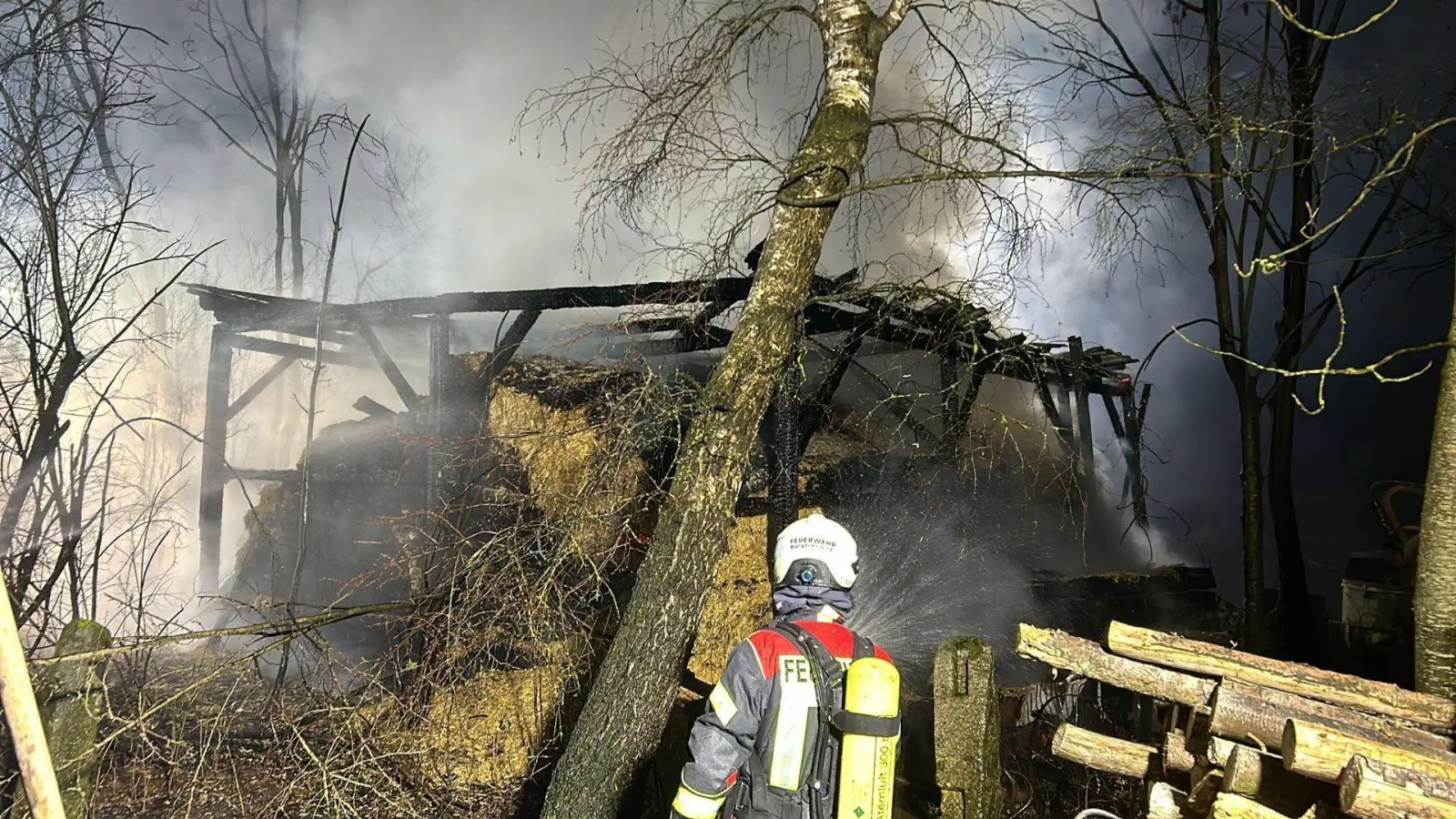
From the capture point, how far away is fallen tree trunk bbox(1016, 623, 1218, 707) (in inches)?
137

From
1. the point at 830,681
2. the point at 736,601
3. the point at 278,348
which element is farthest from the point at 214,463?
the point at 830,681

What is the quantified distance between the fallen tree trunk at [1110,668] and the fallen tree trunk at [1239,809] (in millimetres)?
648

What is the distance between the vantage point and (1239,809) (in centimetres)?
278

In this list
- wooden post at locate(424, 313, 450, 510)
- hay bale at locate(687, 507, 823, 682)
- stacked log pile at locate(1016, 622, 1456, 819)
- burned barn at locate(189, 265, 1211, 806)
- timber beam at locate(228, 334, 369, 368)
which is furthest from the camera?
timber beam at locate(228, 334, 369, 368)

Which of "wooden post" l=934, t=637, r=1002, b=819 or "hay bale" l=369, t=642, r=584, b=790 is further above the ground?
"wooden post" l=934, t=637, r=1002, b=819

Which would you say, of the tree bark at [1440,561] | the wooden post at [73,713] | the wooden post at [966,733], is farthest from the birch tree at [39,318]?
the tree bark at [1440,561]

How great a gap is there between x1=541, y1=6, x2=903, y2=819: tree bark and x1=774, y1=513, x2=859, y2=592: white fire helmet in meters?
0.98

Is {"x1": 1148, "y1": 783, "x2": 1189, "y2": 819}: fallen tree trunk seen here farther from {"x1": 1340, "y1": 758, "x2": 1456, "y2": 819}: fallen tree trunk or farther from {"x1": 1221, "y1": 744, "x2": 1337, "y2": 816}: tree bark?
{"x1": 1340, "y1": 758, "x2": 1456, "y2": 819}: fallen tree trunk

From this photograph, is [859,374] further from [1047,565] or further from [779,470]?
[779,470]

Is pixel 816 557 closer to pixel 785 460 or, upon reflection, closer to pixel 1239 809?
pixel 1239 809

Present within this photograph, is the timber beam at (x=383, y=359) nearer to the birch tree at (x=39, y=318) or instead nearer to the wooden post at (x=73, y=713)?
the birch tree at (x=39, y=318)

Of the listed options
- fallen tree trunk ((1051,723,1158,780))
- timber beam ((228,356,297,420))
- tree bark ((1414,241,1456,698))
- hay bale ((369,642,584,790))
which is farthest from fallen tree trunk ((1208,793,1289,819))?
timber beam ((228,356,297,420))

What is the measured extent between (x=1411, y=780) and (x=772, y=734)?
2088 mm

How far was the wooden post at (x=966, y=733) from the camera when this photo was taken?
365 centimetres
